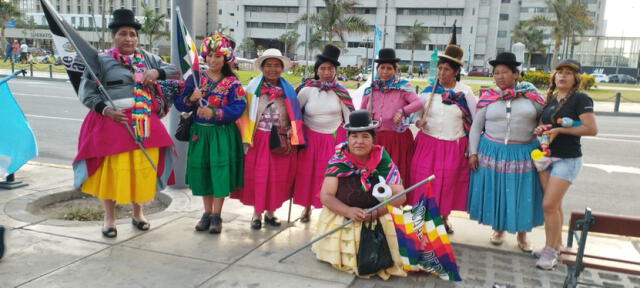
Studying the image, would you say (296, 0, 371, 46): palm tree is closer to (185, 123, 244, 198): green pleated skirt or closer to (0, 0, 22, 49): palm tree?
(185, 123, 244, 198): green pleated skirt

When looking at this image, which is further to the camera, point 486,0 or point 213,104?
point 486,0

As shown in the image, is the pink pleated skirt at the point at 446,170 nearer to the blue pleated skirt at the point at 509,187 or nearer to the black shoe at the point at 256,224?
the blue pleated skirt at the point at 509,187

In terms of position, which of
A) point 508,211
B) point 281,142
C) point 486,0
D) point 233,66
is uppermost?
point 486,0

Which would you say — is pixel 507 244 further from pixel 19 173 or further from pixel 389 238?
pixel 19 173

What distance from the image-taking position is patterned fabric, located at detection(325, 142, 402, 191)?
13.2 feet

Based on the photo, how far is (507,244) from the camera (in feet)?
15.9

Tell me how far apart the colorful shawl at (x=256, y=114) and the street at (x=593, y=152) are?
3935 millimetres

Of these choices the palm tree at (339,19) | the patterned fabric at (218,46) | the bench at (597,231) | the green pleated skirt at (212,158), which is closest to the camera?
the bench at (597,231)

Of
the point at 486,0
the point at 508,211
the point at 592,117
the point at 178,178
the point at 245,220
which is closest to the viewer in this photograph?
the point at 592,117

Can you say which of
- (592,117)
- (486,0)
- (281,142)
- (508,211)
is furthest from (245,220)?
(486,0)

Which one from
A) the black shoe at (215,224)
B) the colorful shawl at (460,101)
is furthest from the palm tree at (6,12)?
the colorful shawl at (460,101)

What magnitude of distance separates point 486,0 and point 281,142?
78.1 metres

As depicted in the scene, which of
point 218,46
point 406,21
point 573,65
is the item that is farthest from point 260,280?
point 406,21

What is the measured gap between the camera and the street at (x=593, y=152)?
22.8 ft
